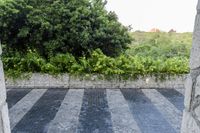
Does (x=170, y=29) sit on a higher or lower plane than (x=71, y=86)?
higher

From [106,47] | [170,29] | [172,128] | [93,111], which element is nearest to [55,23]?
[106,47]

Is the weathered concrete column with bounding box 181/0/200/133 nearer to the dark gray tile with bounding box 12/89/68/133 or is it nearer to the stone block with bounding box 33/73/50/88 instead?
the dark gray tile with bounding box 12/89/68/133

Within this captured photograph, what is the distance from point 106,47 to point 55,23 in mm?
1857

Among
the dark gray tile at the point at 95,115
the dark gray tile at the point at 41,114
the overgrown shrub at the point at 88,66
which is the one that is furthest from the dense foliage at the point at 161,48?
the dark gray tile at the point at 41,114

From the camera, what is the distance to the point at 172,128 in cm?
450

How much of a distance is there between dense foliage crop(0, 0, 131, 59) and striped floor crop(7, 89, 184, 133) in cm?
158

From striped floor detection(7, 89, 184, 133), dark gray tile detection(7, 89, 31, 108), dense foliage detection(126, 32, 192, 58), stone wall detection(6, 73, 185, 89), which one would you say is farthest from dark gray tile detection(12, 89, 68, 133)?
dense foliage detection(126, 32, 192, 58)

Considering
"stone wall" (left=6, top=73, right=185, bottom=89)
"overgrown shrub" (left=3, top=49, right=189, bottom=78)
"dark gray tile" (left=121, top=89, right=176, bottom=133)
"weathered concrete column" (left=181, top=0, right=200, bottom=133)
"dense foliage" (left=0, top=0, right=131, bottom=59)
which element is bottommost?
"dark gray tile" (left=121, top=89, right=176, bottom=133)

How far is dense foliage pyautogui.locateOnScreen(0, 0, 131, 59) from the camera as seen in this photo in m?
8.14

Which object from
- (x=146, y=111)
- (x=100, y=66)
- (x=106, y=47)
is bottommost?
(x=146, y=111)

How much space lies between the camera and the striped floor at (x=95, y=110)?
177 inches

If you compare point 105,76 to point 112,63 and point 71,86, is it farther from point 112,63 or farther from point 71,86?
point 71,86

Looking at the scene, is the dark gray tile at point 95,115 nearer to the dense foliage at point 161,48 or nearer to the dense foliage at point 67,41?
the dense foliage at point 67,41

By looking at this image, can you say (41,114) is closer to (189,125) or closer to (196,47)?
(189,125)
